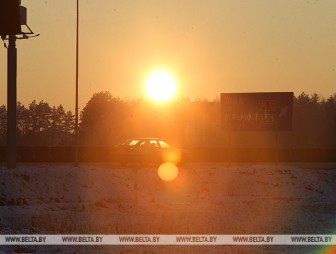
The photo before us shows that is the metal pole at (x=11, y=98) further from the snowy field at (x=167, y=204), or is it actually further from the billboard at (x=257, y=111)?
the billboard at (x=257, y=111)

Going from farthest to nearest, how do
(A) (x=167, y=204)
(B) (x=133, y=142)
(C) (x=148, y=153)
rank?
(B) (x=133, y=142) → (C) (x=148, y=153) → (A) (x=167, y=204)

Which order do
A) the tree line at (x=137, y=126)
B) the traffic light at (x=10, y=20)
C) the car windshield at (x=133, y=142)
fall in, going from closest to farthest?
the traffic light at (x=10, y=20) → the car windshield at (x=133, y=142) → the tree line at (x=137, y=126)

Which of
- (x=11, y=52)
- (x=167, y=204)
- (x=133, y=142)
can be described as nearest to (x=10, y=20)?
(x=11, y=52)

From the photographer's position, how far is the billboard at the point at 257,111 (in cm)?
3391

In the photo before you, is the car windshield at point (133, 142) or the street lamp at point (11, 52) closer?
the street lamp at point (11, 52)

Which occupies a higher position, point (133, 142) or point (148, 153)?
point (133, 142)

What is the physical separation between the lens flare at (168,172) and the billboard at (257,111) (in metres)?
3.65

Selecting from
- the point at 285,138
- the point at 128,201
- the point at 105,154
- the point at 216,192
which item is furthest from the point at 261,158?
the point at 285,138

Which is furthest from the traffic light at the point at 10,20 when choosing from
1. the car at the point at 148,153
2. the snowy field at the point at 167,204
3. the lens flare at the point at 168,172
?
the car at the point at 148,153

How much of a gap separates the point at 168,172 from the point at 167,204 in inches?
411

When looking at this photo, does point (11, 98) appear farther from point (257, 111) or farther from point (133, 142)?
point (133, 142)

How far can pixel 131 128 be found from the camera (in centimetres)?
12550

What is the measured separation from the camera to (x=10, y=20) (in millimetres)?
24594

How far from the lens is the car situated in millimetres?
38875
